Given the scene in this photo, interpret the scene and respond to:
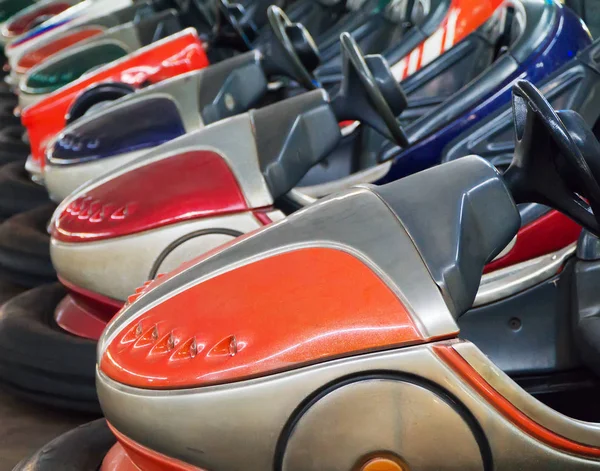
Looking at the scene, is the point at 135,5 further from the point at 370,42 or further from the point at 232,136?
the point at 232,136

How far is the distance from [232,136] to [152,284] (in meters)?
0.45

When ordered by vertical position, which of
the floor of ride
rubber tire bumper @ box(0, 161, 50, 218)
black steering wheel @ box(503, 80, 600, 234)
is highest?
black steering wheel @ box(503, 80, 600, 234)

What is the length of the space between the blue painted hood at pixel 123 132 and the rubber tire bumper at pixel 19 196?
0.44 m

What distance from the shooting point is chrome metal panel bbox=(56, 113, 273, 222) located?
1.23 metres

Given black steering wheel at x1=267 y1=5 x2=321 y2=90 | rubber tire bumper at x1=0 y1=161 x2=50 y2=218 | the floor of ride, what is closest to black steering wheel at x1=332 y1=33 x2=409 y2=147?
black steering wheel at x1=267 y1=5 x2=321 y2=90

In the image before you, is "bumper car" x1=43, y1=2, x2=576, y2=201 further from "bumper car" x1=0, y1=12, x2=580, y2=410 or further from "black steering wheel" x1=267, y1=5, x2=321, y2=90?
"bumper car" x1=0, y1=12, x2=580, y2=410

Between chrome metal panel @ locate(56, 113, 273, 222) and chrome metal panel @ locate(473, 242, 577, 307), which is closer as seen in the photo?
chrome metal panel @ locate(473, 242, 577, 307)

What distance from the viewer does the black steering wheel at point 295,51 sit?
163 cm

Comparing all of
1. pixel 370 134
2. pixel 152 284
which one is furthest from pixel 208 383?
pixel 370 134

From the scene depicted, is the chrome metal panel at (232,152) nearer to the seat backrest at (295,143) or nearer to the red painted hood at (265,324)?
the seat backrest at (295,143)

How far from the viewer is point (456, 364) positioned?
0.71 meters

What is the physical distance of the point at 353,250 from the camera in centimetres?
78

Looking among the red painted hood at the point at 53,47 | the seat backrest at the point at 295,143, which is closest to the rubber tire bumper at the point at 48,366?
the seat backrest at the point at 295,143

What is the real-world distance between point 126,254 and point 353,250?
22.6 inches
